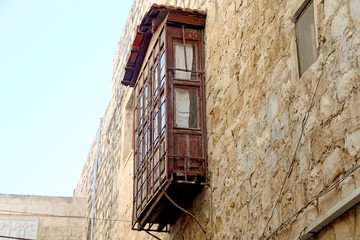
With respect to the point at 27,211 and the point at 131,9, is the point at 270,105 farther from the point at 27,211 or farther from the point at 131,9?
the point at 27,211

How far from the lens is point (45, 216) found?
686 inches

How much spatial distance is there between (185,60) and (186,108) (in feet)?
2.07

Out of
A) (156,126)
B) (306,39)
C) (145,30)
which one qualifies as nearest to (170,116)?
(156,126)

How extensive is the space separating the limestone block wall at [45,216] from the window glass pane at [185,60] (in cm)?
993

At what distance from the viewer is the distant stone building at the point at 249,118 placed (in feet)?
16.0

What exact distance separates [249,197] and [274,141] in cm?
66

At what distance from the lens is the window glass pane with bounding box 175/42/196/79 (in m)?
8.12

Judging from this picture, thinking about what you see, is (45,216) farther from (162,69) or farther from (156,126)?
(162,69)

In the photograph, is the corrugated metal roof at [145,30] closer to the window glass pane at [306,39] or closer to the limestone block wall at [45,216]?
the window glass pane at [306,39]

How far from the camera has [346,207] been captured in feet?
14.8

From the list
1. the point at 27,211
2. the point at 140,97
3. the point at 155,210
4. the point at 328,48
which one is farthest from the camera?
the point at 27,211

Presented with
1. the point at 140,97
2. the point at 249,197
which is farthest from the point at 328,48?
the point at 140,97

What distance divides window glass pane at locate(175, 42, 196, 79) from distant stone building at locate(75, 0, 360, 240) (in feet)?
0.05

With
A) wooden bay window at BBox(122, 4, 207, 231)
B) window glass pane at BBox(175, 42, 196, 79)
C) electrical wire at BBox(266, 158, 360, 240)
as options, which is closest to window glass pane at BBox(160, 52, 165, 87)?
wooden bay window at BBox(122, 4, 207, 231)
